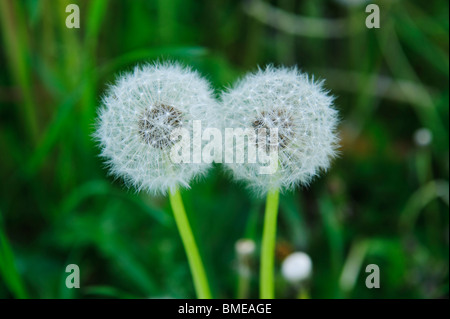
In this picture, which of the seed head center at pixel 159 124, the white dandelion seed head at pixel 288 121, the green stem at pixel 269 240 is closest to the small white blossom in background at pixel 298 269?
the green stem at pixel 269 240

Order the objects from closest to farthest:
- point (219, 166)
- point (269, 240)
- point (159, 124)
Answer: point (159, 124) → point (269, 240) → point (219, 166)

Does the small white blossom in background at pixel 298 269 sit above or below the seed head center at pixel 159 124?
below

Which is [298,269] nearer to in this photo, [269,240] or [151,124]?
[269,240]

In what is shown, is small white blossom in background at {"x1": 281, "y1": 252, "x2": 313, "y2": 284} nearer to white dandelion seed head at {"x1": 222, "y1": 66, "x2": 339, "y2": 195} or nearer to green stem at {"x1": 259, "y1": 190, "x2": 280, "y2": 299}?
green stem at {"x1": 259, "y1": 190, "x2": 280, "y2": 299}

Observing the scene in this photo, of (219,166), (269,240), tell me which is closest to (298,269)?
(269,240)

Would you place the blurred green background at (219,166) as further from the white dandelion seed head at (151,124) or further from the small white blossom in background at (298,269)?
the white dandelion seed head at (151,124)

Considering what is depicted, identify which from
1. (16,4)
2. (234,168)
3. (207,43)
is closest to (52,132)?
(16,4)
